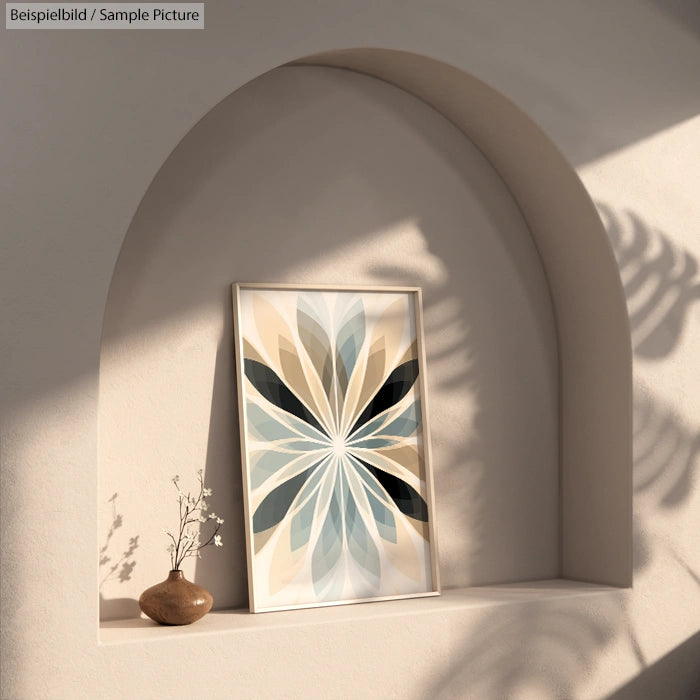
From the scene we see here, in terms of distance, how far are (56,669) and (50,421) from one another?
27.3 inches

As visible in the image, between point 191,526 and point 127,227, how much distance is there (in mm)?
1053

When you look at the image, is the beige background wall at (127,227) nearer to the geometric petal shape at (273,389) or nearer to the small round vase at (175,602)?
the small round vase at (175,602)

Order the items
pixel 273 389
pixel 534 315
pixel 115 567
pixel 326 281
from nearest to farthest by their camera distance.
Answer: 1. pixel 115 567
2. pixel 273 389
3. pixel 326 281
4. pixel 534 315

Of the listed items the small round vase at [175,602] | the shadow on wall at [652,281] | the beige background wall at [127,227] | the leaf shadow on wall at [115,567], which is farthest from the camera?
the shadow on wall at [652,281]

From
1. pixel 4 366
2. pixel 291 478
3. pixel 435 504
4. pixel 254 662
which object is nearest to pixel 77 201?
pixel 4 366

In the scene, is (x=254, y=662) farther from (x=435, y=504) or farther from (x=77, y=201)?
(x=77, y=201)

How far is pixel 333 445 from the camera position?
3.53 meters

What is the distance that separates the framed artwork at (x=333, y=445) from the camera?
3387mm

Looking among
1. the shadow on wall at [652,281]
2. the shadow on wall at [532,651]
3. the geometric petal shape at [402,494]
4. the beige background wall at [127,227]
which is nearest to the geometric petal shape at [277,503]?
the geometric petal shape at [402,494]

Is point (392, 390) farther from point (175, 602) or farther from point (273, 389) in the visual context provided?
point (175, 602)

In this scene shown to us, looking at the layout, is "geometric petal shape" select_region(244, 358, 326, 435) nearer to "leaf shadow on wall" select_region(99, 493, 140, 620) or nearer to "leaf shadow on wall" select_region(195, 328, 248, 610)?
"leaf shadow on wall" select_region(195, 328, 248, 610)

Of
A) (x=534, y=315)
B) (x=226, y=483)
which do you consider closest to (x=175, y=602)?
(x=226, y=483)

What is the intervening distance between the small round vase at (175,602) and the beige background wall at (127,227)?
12 centimetres

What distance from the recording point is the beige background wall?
2.76 m
